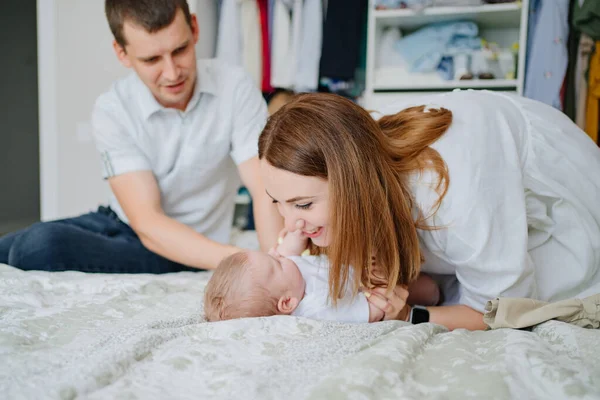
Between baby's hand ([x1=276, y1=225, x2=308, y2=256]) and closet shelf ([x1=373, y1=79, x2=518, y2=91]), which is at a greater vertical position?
closet shelf ([x1=373, y1=79, x2=518, y2=91])

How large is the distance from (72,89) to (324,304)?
253 cm

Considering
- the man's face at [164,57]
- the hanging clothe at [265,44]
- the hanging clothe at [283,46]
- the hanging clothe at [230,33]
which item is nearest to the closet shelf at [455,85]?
the hanging clothe at [283,46]

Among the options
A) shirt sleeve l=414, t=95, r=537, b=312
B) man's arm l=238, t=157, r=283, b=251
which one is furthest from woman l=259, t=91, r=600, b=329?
man's arm l=238, t=157, r=283, b=251

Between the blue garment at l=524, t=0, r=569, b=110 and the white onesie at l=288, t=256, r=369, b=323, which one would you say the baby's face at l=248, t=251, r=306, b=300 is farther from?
the blue garment at l=524, t=0, r=569, b=110

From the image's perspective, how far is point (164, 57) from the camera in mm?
1557

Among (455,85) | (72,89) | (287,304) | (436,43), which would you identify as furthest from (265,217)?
(72,89)

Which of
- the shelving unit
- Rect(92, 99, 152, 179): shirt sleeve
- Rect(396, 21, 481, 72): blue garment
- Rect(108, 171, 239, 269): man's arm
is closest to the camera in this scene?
Rect(108, 171, 239, 269): man's arm

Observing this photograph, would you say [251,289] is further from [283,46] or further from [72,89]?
[72,89]

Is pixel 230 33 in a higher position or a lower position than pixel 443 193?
higher

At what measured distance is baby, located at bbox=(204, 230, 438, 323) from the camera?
1.04 meters

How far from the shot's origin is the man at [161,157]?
1.52 meters

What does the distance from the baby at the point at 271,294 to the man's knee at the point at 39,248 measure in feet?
2.09

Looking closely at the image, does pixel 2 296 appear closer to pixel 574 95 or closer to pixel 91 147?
pixel 91 147

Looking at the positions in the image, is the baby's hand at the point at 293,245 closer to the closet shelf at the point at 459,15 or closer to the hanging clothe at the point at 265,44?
the closet shelf at the point at 459,15
